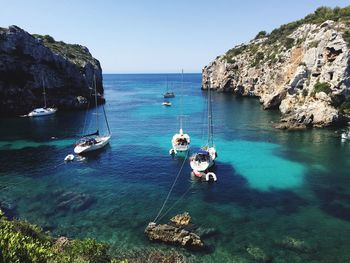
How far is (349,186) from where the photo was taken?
40.5m

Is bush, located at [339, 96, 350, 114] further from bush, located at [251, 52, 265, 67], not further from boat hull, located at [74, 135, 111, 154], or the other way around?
bush, located at [251, 52, 265, 67]

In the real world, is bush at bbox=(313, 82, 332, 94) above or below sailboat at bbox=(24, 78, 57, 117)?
above

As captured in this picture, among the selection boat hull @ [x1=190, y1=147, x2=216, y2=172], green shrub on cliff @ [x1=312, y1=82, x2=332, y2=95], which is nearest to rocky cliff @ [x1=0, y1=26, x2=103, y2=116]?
boat hull @ [x1=190, y1=147, x2=216, y2=172]

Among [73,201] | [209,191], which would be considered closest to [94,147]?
[73,201]

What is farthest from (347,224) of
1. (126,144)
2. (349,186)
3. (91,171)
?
(126,144)

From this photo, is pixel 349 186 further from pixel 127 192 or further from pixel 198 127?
pixel 198 127

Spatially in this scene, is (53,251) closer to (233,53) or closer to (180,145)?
(180,145)

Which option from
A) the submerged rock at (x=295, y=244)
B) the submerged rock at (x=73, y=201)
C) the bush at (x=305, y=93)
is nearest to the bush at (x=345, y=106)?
the bush at (x=305, y=93)

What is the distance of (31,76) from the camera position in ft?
319

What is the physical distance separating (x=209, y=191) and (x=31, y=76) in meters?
80.2

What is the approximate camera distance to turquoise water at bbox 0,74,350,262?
28984mm

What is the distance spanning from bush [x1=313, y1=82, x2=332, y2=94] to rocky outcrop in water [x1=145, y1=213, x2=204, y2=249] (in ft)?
200

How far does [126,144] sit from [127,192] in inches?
946

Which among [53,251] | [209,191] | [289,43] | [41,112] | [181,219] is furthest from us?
[289,43]
